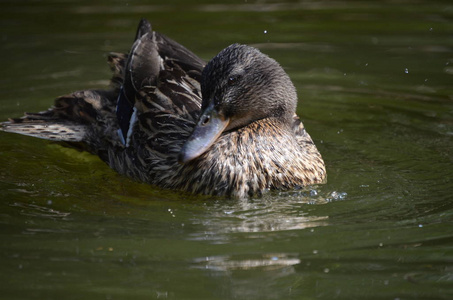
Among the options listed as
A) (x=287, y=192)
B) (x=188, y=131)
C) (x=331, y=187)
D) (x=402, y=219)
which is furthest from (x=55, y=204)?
(x=402, y=219)

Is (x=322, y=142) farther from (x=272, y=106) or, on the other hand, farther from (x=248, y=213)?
(x=248, y=213)

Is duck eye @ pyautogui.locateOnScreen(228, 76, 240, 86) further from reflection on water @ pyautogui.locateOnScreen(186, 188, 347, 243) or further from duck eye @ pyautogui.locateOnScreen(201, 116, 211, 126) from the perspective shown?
reflection on water @ pyautogui.locateOnScreen(186, 188, 347, 243)

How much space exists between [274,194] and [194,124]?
3.27ft

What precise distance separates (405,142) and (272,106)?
1757 millimetres

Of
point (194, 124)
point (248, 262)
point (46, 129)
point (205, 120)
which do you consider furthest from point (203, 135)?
point (46, 129)

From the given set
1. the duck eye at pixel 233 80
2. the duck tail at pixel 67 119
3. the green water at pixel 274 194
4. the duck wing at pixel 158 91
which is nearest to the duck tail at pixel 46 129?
the duck tail at pixel 67 119

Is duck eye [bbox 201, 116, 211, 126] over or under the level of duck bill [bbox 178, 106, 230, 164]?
over

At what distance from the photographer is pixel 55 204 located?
623 cm

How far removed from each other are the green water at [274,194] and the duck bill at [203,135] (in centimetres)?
42

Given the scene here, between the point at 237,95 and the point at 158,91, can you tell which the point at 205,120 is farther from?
the point at 158,91

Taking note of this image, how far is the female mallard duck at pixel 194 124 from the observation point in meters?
6.34

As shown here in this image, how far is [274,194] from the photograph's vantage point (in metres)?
6.39

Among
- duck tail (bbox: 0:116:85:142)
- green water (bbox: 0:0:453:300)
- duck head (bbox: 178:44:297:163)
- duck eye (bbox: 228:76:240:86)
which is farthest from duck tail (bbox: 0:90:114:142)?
duck eye (bbox: 228:76:240:86)

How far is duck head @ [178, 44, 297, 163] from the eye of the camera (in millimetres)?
6219
